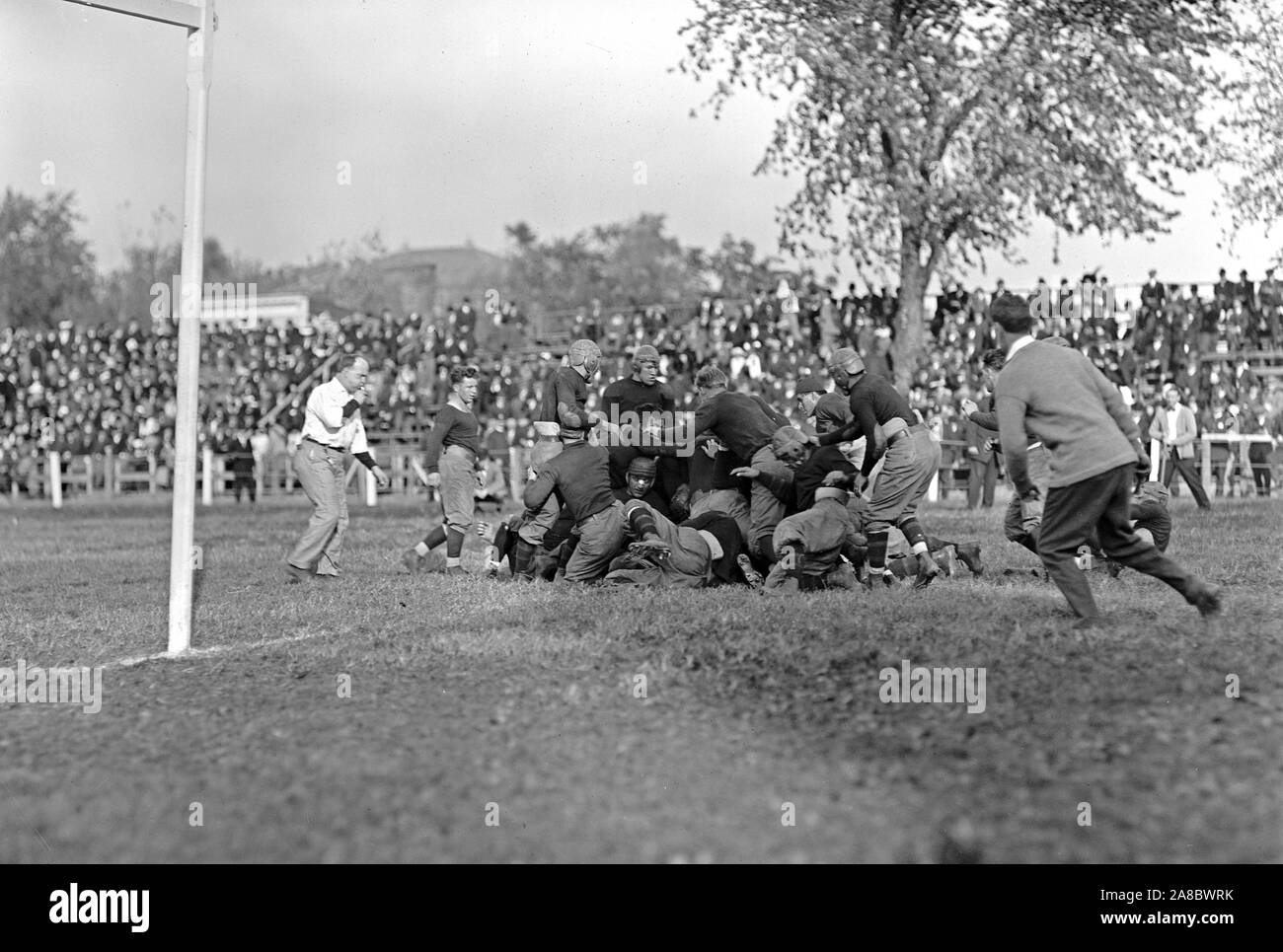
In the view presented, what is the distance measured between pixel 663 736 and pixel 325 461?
7801mm

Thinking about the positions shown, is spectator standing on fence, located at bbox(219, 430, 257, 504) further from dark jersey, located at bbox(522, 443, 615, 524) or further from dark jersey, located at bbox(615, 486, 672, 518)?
dark jersey, located at bbox(522, 443, 615, 524)

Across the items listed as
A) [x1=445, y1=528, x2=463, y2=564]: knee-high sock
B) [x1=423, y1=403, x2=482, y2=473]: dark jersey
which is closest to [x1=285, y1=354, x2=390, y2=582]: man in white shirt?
[x1=423, y1=403, x2=482, y2=473]: dark jersey

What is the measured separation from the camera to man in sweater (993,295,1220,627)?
8.78m

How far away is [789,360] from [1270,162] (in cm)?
965

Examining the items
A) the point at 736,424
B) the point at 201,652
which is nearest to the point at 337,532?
the point at 736,424

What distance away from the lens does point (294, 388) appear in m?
36.8

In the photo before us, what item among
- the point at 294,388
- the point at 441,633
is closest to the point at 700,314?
the point at 294,388

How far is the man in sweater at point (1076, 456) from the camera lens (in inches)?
346

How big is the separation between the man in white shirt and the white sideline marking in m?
3.61

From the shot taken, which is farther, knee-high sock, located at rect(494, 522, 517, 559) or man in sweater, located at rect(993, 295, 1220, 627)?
knee-high sock, located at rect(494, 522, 517, 559)

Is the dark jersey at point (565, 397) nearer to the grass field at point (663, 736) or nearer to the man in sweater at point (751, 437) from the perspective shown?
the man in sweater at point (751, 437)

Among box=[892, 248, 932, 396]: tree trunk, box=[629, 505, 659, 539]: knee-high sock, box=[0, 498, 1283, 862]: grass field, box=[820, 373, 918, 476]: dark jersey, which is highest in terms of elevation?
box=[892, 248, 932, 396]: tree trunk

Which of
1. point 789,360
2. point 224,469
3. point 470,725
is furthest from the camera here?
point 224,469
